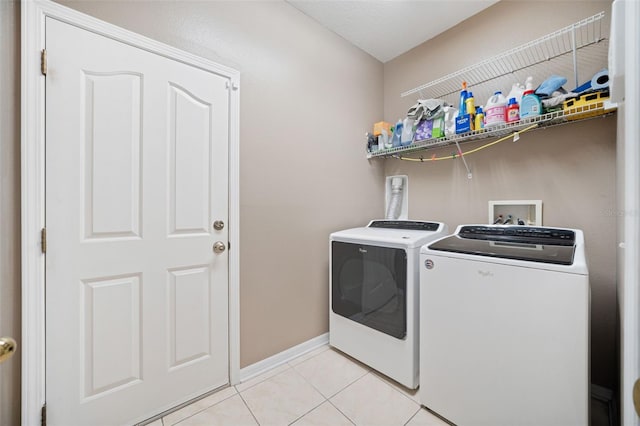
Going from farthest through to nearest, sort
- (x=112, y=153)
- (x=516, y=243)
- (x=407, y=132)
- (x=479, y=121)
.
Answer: (x=407, y=132)
(x=479, y=121)
(x=516, y=243)
(x=112, y=153)

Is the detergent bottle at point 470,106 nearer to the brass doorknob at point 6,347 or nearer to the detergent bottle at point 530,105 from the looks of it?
the detergent bottle at point 530,105

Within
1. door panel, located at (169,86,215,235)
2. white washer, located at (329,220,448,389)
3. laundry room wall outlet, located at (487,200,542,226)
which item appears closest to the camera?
door panel, located at (169,86,215,235)

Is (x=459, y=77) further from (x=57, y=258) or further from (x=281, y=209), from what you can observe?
(x=57, y=258)

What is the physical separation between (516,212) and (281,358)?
1914 mm

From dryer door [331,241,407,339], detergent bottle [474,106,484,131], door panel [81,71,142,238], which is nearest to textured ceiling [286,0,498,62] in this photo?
detergent bottle [474,106,484,131]

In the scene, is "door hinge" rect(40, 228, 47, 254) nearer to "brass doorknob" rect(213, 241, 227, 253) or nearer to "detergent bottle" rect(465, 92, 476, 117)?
"brass doorknob" rect(213, 241, 227, 253)

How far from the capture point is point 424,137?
6.45 ft

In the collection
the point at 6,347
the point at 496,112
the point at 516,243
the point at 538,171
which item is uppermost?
the point at 496,112

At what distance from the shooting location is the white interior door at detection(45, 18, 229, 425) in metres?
1.13

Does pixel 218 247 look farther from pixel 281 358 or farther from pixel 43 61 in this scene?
pixel 43 61

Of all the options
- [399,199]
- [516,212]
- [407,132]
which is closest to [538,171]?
[516,212]

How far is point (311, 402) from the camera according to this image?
1.47m

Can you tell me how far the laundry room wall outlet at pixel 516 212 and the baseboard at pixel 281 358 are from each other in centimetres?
157


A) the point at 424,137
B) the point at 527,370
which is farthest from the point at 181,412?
the point at 424,137
